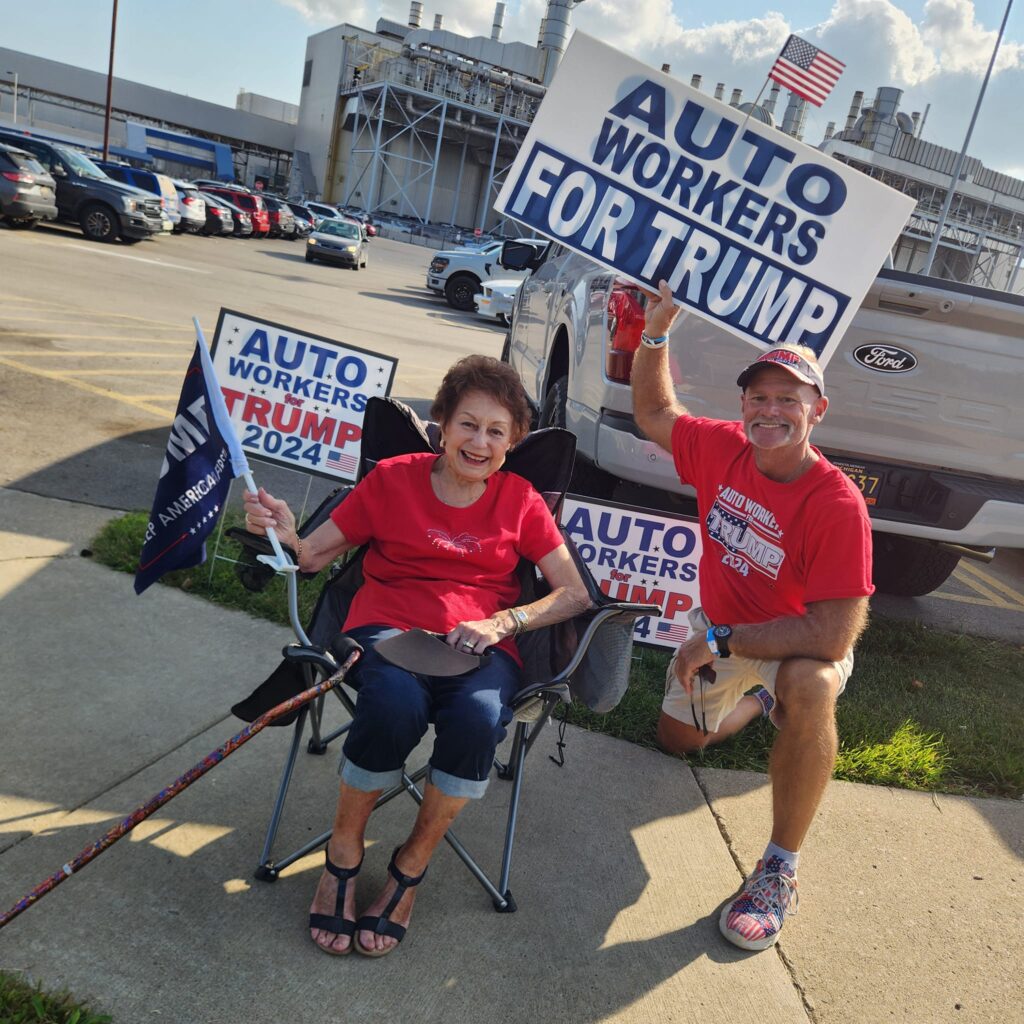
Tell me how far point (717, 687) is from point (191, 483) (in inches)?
70.7

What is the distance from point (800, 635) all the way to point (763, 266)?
1.32 meters

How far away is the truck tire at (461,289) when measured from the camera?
20703 millimetres

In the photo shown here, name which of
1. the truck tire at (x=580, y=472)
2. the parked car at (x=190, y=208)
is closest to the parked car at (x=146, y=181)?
the parked car at (x=190, y=208)

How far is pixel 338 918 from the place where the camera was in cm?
232

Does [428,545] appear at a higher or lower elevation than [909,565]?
higher

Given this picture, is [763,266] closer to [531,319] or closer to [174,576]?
[174,576]

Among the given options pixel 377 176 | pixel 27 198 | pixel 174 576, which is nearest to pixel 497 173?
pixel 377 176

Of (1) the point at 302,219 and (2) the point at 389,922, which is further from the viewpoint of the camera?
(1) the point at 302,219

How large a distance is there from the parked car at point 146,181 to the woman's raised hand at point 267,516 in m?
22.5

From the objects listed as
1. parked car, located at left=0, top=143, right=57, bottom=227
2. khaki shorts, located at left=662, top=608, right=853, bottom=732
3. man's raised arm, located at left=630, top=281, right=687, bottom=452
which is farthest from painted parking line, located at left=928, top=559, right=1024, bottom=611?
parked car, located at left=0, top=143, right=57, bottom=227

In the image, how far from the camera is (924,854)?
3.17 m

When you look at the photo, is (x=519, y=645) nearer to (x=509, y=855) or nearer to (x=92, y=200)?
(x=509, y=855)

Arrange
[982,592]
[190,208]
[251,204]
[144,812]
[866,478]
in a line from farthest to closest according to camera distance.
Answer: [251,204] < [190,208] < [982,592] < [866,478] < [144,812]

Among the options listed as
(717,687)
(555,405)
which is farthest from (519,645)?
(555,405)
